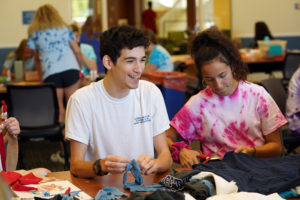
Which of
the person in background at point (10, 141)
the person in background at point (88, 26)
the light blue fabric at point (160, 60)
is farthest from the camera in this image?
the person in background at point (88, 26)

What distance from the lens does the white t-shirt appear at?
2465 millimetres

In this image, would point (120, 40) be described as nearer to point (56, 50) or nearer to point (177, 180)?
point (177, 180)

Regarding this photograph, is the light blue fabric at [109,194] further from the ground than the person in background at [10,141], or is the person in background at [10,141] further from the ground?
A: the person in background at [10,141]

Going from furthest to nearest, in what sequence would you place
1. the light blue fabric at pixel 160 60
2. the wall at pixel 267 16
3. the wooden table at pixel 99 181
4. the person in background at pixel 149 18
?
1. the person in background at pixel 149 18
2. the wall at pixel 267 16
3. the light blue fabric at pixel 160 60
4. the wooden table at pixel 99 181

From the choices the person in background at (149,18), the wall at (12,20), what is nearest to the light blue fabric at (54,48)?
the wall at (12,20)

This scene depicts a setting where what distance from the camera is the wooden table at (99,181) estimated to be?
1.97 meters

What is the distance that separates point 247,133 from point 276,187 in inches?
35.3

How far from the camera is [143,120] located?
253cm

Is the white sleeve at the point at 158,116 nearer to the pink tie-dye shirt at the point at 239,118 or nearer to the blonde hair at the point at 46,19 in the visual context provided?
the pink tie-dye shirt at the point at 239,118

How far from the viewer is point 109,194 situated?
5.98 ft

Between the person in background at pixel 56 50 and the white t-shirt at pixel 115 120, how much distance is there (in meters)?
2.91

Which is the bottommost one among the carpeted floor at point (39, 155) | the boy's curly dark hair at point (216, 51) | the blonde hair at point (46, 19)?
the carpeted floor at point (39, 155)

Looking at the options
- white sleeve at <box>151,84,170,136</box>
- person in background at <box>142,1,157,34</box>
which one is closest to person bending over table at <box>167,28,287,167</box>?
white sleeve at <box>151,84,170,136</box>

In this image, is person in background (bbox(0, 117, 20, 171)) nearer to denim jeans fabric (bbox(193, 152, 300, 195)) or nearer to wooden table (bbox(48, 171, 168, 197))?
wooden table (bbox(48, 171, 168, 197))
